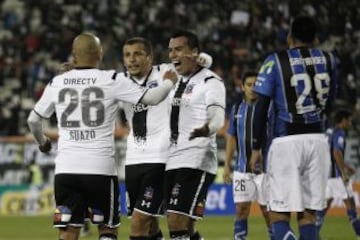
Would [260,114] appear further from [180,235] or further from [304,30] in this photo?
[180,235]

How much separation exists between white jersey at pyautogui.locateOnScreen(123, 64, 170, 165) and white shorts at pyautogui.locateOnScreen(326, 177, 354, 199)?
7196 millimetres

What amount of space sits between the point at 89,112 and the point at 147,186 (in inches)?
57.0

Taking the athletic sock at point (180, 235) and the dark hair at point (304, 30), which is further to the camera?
the athletic sock at point (180, 235)

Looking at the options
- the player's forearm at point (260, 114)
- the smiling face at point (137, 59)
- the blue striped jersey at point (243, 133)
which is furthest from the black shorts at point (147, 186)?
the blue striped jersey at point (243, 133)

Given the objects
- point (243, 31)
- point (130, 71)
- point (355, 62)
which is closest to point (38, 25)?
point (243, 31)

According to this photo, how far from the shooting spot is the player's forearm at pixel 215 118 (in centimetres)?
927

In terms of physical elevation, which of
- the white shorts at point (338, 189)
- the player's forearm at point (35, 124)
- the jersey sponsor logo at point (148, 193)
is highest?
the player's forearm at point (35, 124)

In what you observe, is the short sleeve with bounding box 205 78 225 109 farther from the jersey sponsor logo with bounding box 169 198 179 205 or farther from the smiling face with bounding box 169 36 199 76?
the jersey sponsor logo with bounding box 169 198 179 205

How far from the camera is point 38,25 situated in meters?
31.0

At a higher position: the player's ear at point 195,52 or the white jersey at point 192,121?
the player's ear at point 195,52

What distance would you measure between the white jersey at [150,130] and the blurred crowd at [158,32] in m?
12.9

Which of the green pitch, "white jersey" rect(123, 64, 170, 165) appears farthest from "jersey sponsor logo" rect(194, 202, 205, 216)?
the green pitch

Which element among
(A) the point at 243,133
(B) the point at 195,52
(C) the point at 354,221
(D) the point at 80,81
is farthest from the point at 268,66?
(C) the point at 354,221

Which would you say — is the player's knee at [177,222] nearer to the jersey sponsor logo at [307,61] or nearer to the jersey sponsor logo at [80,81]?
the jersey sponsor logo at [80,81]
